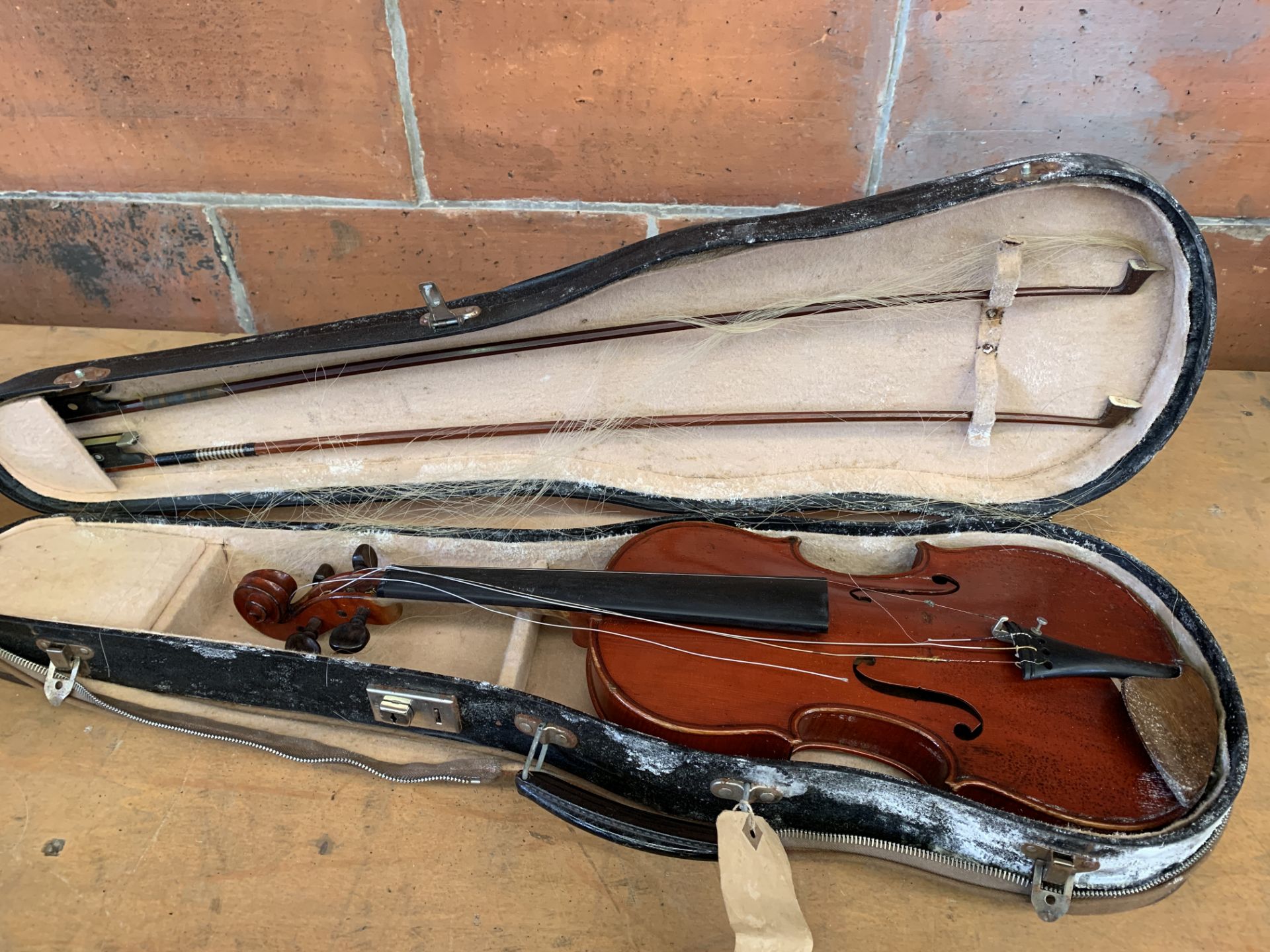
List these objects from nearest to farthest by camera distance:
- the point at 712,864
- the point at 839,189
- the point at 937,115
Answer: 1. the point at 712,864
2. the point at 937,115
3. the point at 839,189

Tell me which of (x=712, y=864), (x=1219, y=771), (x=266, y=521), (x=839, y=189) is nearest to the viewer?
(x=1219, y=771)

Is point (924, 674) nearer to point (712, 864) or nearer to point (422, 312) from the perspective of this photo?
point (712, 864)

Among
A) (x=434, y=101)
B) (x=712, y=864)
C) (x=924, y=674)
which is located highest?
(x=434, y=101)

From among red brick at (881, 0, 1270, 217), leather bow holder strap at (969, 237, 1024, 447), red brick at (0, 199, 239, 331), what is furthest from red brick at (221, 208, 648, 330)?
leather bow holder strap at (969, 237, 1024, 447)

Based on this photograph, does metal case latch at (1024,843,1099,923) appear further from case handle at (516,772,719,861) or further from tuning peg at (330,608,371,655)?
tuning peg at (330,608,371,655)

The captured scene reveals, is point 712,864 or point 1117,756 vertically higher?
point 1117,756

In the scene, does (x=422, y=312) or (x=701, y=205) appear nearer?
(x=422, y=312)

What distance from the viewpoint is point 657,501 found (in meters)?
1.51

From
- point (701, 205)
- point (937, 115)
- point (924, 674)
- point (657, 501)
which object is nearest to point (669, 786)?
point (924, 674)

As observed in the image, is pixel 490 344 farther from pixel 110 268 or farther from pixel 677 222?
pixel 110 268

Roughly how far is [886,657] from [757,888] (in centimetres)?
42

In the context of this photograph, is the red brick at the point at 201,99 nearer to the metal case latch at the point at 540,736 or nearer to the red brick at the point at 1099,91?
the red brick at the point at 1099,91

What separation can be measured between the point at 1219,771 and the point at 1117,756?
119 millimetres

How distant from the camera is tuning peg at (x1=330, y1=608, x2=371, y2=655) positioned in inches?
50.6
